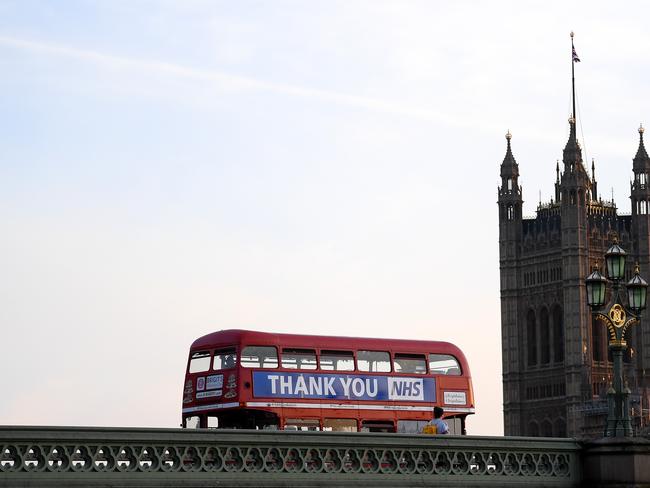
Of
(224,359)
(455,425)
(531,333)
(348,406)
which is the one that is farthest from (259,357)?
(531,333)

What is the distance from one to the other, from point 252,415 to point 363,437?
8652mm

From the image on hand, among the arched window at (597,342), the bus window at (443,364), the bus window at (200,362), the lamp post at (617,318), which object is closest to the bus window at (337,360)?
the bus window at (443,364)

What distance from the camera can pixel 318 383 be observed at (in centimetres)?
3772

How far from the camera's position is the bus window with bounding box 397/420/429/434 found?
38656 millimetres

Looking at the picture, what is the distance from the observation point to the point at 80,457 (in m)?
25.8

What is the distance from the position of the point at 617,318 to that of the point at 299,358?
27.1 feet

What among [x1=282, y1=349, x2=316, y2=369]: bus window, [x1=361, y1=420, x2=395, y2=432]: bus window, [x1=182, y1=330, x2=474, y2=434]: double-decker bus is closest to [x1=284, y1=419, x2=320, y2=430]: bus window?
[x1=182, y1=330, x2=474, y2=434]: double-decker bus

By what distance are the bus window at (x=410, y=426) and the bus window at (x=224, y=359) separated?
169 inches

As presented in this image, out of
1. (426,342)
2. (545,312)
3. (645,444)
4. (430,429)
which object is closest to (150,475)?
Answer: (430,429)

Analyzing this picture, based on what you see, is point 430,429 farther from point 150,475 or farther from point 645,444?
point 150,475

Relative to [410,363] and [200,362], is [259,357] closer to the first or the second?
[200,362]

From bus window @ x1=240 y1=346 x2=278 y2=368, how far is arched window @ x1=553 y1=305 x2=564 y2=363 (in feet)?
343

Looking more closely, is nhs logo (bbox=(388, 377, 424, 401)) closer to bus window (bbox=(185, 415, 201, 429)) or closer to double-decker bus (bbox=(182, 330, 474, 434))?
double-decker bus (bbox=(182, 330, 474, 434))

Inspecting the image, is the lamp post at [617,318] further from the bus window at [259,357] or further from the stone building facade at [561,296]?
the stone building facade at [561,296]
